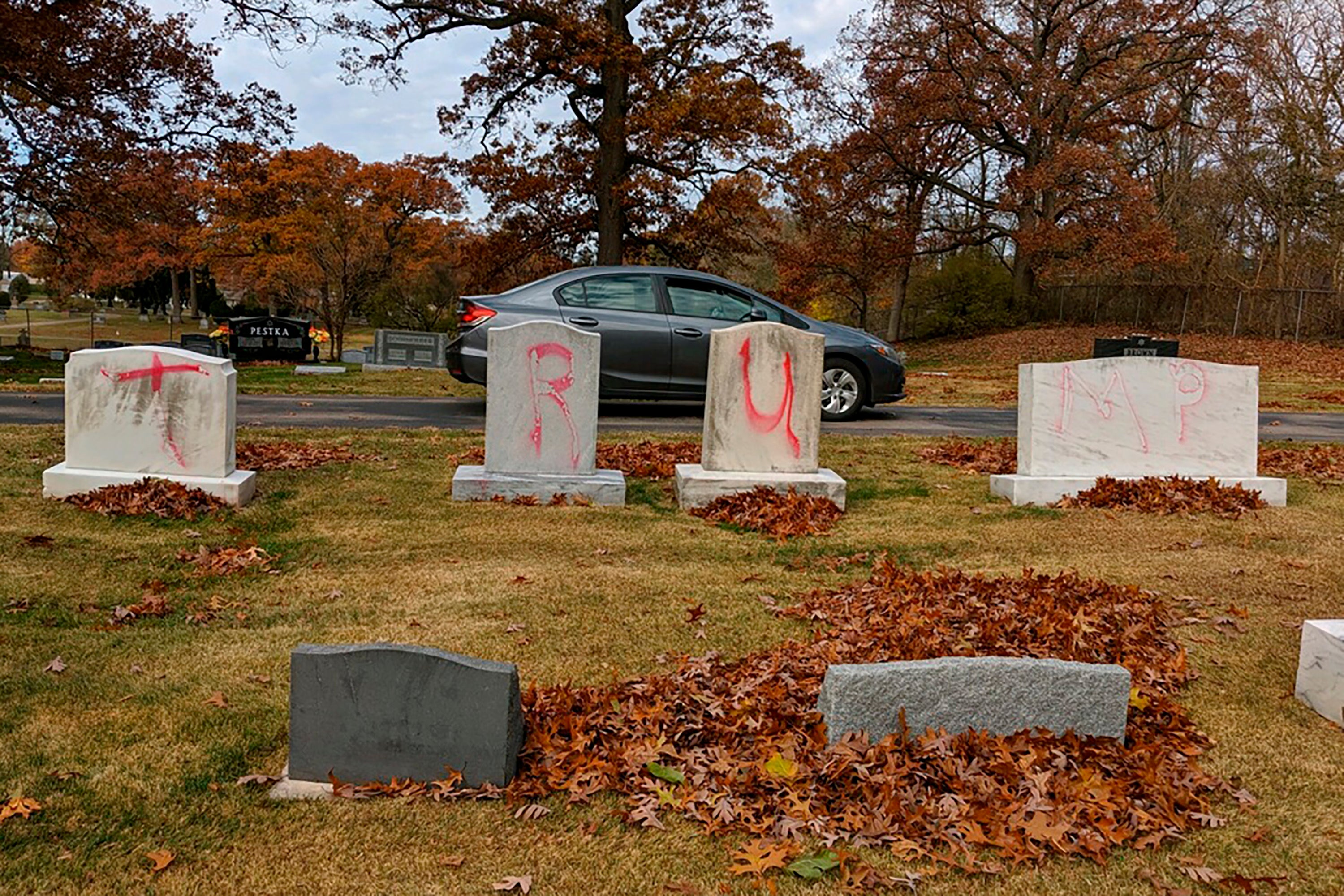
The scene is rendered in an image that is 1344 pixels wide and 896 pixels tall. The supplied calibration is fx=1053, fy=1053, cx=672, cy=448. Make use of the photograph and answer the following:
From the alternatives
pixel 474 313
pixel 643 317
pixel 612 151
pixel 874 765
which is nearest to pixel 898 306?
pixel 612 151

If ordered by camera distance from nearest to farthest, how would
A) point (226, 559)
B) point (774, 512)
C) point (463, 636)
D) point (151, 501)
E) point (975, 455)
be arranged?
1. point (463, 636)
2. point (226, 559)
3. point (151, 501)
4. point (774, 512)
5. point (975, 455)

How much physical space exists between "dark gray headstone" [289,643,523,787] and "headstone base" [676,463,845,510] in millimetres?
4086

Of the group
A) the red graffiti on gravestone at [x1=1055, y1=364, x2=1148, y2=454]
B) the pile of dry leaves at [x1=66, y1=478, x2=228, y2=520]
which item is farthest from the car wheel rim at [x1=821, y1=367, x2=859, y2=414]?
the pile of dry leaves at [x1=66, y1=478, x2=228, y2=520]

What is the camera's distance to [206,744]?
12.4 feet

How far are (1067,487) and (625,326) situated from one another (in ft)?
16.1

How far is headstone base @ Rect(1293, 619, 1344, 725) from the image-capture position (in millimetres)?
4090

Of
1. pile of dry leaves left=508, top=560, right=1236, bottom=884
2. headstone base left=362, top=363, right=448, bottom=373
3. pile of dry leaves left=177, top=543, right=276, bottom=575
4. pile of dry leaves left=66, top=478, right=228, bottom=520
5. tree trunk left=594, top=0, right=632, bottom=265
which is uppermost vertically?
tree trunk left=594, top=0, right=632, bottom=265

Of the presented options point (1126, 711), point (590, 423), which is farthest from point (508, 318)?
point (1126, 711)

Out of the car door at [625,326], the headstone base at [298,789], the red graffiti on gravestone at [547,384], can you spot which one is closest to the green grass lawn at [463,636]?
the headstone base at [298,789]

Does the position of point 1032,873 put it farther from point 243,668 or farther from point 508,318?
point 508,318

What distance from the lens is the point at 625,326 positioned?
35.9 ft

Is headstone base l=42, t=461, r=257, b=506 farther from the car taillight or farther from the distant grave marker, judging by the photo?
the distant grave marker

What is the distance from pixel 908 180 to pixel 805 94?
285 inches

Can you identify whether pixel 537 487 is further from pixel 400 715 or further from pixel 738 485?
pixel 400 715
